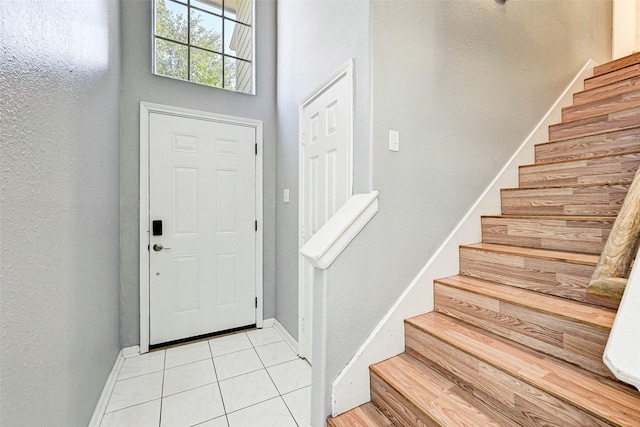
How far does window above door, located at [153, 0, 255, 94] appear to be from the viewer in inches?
100.0

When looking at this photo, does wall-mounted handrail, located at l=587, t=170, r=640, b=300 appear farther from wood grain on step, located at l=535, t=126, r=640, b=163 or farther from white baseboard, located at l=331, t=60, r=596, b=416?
wood grain on step, located at l=535, t=126, r=640, b=163

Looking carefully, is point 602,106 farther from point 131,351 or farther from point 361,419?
point 131,351

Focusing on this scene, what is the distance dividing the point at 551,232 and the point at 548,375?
855mm

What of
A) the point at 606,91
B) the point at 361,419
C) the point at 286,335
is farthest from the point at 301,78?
the point at 606,91

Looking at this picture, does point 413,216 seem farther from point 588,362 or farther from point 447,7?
point 447,7

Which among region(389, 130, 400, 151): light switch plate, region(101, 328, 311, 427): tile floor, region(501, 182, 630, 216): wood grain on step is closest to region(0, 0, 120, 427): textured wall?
region(101, 328, 311, 427): tile floor

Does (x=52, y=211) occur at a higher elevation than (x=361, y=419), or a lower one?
higher

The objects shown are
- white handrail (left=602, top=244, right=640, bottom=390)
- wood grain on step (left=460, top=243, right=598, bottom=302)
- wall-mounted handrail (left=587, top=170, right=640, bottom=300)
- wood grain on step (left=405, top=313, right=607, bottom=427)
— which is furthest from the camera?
wood grain on step (left=460, top=243, right=598, bottom=302)

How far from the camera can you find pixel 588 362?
1.05 m

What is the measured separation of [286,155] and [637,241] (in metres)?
2.33

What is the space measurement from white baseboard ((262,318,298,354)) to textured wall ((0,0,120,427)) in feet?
4.26

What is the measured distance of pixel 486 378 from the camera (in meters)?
1.15

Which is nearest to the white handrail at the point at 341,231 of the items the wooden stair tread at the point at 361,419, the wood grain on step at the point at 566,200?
the wooden stair tread at the point at 361,419

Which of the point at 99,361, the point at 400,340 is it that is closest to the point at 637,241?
the point at 400,340
